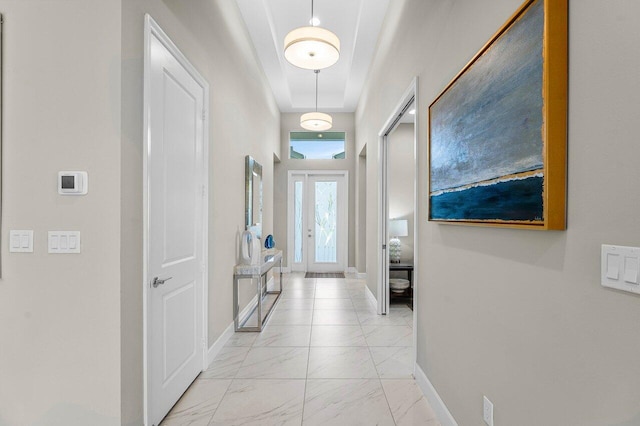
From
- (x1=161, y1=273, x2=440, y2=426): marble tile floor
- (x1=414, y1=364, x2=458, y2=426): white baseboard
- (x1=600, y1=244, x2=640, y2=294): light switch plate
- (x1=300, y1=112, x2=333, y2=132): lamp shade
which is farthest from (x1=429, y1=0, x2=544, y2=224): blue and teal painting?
Result: (x1=300, y1=112, x2=333, y2=132): lamp shade

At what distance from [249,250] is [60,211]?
2344mm

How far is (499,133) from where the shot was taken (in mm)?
1321

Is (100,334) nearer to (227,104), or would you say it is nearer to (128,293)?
(128,293)

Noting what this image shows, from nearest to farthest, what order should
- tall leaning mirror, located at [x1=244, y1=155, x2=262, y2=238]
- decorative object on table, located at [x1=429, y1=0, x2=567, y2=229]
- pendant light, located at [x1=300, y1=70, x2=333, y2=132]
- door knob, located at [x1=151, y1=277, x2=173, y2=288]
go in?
decorative object on table, located at [x1=429, y1=0, x2=567, y2=229] → door knob, located at [x1=151, y1=277, x2=173, y2=288] → tall leaning mirror, located at [x1=244, y1=155, x2=262, y2=238] → pendant light, located at [x1=300, y1=70, x2=333, y2=132]

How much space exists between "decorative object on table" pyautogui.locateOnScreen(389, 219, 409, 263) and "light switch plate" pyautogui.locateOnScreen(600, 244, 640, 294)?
4176 millimetres

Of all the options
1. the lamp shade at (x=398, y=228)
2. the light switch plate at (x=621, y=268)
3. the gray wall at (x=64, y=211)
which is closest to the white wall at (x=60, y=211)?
the gray wall at (x=64, y=211)

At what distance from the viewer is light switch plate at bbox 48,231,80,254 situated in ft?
5.30

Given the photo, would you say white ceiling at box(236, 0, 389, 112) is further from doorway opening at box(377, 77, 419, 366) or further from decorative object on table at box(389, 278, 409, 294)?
decorative object on table at box(389, 278, 409, 294)

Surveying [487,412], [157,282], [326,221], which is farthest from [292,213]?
[487,412]

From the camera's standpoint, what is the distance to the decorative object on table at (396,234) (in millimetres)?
5008

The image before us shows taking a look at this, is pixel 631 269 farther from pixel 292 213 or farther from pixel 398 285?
pixel 292 213

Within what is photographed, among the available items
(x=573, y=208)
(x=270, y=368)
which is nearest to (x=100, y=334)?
(x=270, y=368)

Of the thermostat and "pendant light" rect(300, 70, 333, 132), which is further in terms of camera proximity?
"pendant light" rect(300, 70, 333, 132)

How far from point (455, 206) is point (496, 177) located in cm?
44
